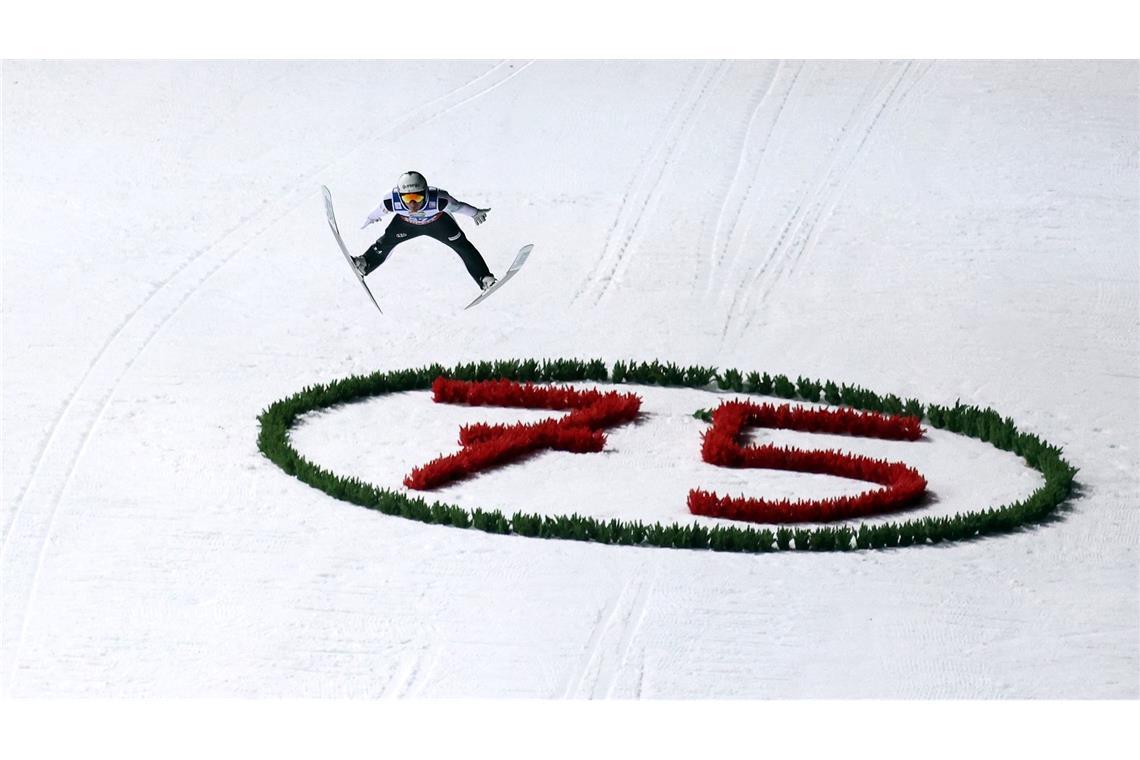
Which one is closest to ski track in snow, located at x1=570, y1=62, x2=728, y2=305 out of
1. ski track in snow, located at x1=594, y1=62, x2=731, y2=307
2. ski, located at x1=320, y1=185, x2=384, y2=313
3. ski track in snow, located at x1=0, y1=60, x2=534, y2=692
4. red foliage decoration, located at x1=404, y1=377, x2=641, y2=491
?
ski track in snow, located at x1=594, y1=62, x2=731, y2=307

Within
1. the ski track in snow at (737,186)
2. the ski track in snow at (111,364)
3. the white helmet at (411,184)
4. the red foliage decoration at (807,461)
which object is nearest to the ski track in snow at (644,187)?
the ski track in snow at (737,186)

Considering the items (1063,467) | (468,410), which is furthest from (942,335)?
(468,410)

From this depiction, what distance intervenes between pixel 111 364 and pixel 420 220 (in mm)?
2664

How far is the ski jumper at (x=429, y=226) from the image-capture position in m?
15.9

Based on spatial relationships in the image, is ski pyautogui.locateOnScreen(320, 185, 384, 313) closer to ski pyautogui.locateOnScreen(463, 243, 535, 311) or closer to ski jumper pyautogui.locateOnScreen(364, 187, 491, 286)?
ski jumper pyautogui.locateOnScreen(364, 187, 491, 286)

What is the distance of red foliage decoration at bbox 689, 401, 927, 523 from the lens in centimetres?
1349

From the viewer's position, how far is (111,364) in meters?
16.4

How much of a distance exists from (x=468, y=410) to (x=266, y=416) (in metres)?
1.47

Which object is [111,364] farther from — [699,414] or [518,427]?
[699,414]

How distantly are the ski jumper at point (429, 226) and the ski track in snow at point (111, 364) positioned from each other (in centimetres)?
201

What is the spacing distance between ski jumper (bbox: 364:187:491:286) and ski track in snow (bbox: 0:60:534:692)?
2011 mm

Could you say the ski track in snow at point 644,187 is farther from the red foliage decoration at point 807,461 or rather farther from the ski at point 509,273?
the red foliage decoration at point 807,461

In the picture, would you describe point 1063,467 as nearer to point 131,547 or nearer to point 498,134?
point 131,547

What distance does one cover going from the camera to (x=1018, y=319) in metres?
17.5
